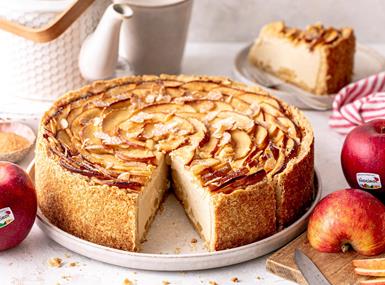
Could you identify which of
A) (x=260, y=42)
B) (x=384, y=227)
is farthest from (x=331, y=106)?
(x=384, y=227)

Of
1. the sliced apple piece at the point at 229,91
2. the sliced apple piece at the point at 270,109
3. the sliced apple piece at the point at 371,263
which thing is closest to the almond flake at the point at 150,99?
the sliced apple piece at the point at 229,91

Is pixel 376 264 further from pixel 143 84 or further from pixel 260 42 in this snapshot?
pixel 260 42

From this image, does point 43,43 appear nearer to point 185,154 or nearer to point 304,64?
point 185,154

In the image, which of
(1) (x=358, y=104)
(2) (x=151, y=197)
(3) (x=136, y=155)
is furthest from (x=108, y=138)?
(1) (x=358, y=104)

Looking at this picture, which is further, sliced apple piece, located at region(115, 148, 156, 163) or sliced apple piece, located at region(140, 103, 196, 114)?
sliced apple piece, located at region(140, 103, 196, 114)

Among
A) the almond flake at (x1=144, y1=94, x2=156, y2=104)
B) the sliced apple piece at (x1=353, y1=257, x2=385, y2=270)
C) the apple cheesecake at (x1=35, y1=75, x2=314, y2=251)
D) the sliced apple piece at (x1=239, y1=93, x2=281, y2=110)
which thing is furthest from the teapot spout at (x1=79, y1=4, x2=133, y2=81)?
the sliced apple piece at (x1=353, y1=257, x2=385, y2=270)

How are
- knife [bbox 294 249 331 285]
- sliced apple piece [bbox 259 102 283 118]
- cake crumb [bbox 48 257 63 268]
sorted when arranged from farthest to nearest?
1. sliced apple piece [bbox 259 102 283 118]
2. cake crumb [bbox 48 257 63 268]
3. knife [bbox 294 249 331 285]

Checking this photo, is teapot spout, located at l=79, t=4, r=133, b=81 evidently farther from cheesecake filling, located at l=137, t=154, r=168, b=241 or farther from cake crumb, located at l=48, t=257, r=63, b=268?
cake crumb, located at l=48, t=257, r=63, b=268
